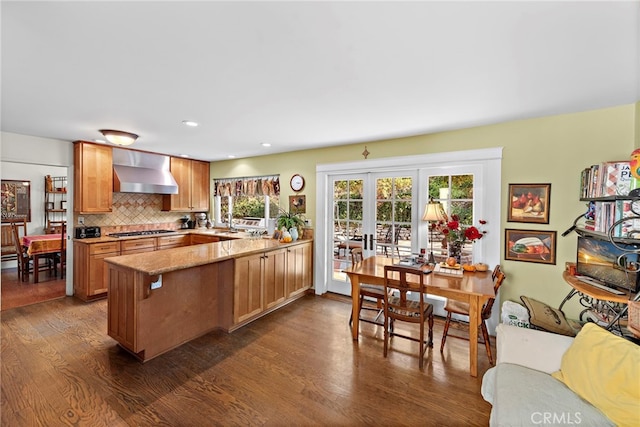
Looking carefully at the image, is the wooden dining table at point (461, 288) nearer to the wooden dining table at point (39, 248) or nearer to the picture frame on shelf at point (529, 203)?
the picture frame on shelf at point (529, 203)

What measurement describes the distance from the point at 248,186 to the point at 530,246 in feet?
14.1

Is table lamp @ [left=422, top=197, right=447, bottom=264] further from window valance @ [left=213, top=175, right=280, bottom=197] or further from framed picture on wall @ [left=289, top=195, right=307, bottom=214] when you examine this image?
window valance @ [left=213, top=175, right=280, bottom=197]

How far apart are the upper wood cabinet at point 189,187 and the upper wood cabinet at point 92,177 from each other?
102 cm

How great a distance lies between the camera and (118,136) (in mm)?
3348

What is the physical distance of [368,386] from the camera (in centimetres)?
216

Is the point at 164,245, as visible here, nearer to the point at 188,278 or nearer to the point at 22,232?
the point at 188,278

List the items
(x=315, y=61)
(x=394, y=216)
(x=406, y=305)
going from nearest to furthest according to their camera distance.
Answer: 1. (x=315, y=61)
2. (x=406, y=305)
3. (x=394, y=216)

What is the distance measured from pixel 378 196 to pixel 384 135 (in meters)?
0.85

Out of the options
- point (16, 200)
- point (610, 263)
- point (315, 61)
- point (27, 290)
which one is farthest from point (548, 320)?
point (16, 200)

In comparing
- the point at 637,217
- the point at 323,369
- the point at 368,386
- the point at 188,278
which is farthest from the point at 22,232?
the point at 637,217

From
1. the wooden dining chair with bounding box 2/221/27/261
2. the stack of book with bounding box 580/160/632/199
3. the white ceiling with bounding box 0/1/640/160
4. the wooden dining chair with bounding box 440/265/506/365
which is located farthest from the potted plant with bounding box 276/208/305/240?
the wooden dining chair with bounding box 2/221/27/261

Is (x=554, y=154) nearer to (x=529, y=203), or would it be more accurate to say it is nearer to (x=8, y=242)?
(x=529, y=203)

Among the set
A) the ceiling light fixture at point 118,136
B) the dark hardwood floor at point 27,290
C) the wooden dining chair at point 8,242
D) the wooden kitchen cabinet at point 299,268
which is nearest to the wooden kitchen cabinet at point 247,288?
the wooden kitchen cabinet at point 299,268

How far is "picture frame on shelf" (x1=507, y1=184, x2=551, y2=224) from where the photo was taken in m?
2.78
